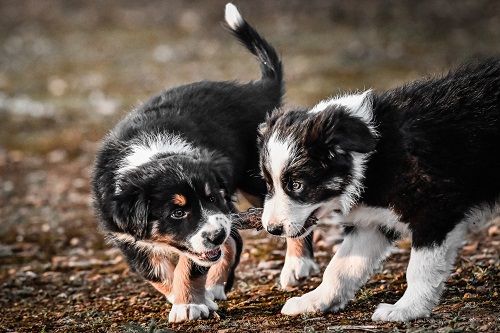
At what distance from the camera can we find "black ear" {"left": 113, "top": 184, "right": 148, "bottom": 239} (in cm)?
516

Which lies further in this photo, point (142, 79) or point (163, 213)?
point (142, 79)

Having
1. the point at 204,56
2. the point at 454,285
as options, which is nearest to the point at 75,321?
the point at 454,285

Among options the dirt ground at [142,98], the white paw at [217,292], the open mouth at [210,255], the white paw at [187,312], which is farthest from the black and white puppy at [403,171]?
the white paw at [217,292]

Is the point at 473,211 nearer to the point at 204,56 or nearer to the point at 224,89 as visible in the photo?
the point at 224,89

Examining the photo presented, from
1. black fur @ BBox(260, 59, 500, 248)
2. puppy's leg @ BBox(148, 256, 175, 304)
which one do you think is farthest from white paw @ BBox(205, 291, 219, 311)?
black fur @ BBox(260, 59, 500, 248)

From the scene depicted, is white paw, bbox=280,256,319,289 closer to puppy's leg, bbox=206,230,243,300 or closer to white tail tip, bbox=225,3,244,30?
puppy's leg, bbox=206,230,243,300

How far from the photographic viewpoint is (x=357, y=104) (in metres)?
5.05

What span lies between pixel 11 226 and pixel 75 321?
358cm

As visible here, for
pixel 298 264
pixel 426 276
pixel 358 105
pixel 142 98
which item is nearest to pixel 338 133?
pixel 358 105

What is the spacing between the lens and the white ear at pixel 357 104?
4953 mm

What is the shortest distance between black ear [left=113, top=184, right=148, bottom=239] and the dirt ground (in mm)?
637

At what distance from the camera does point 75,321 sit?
5.56 m

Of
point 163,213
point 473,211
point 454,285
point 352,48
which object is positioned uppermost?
point 352,48

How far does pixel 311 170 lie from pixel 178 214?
3.00 ft
